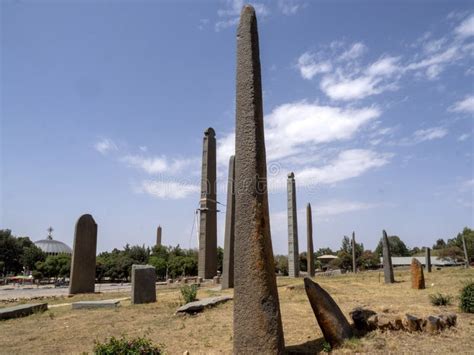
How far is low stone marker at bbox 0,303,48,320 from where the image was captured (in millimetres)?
10906

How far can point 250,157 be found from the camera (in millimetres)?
6086

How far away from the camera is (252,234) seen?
19.2ft

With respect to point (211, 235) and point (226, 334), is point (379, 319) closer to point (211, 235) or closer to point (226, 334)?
point (226, 334)

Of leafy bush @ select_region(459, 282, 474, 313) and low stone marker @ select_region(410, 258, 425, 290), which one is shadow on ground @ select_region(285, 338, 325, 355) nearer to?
leafy bush @ select_region(459, 282, 474, 313)

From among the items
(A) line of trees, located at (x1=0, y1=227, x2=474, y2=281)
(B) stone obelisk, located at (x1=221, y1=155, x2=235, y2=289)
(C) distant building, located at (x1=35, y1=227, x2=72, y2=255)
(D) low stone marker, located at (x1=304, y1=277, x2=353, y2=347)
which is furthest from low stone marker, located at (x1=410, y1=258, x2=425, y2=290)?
(C) distant building, located at (x1=35, y1=227, x2=72, y2=255)

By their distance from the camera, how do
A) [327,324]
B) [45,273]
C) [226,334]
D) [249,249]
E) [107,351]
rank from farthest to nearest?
[45,273] → [226,334] → [327,324] → [249,249] → [107,351]

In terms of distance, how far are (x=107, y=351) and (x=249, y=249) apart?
241cm

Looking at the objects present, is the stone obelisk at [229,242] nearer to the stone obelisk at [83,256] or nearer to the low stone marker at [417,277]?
the stone obelisk at [83,256]

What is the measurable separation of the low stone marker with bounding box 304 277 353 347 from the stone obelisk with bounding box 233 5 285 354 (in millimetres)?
987

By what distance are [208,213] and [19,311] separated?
16512mm

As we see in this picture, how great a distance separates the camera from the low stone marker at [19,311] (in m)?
10.9

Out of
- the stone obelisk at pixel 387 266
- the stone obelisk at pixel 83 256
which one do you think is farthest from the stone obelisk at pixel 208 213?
the stone obelisk at pixel 387 266

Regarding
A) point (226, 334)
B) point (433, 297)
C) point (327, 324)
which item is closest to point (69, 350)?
point (226, 334)

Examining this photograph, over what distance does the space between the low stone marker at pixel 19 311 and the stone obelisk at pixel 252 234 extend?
332 inches
